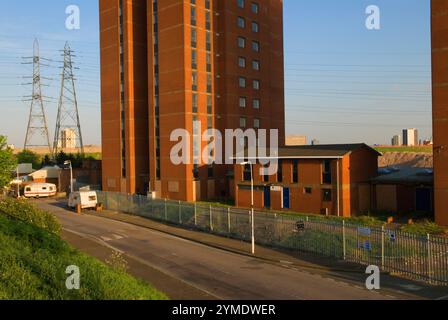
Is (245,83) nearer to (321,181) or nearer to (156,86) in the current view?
(156,86)

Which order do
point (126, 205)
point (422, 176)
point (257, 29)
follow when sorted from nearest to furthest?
1. point (422, 176)
2. point (126, 205)
3. point (257, 29)

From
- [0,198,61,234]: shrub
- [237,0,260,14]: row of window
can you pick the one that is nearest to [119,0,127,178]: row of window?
[237,0,260,14]: row of window

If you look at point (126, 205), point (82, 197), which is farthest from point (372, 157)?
point (82, 197)

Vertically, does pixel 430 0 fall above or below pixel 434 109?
above

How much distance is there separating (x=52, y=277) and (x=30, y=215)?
14.5 meters

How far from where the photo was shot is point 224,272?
20656 mm

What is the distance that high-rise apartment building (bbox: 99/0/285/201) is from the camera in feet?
177

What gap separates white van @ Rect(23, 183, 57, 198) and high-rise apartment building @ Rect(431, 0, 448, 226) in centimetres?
5097

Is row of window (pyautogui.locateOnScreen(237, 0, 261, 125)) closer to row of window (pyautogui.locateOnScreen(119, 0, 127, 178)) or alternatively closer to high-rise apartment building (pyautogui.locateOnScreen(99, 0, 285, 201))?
high-rise apartment building (pyautogui.locateOnScreen(99, 0, 285, 201))

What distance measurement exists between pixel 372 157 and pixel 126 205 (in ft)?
81.0

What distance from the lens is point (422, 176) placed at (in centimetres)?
3872

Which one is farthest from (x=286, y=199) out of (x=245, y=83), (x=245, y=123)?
(x=245, y=83)

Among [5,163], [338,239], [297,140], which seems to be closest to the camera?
[338,239]

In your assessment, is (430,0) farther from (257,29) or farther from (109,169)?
(109,169)
